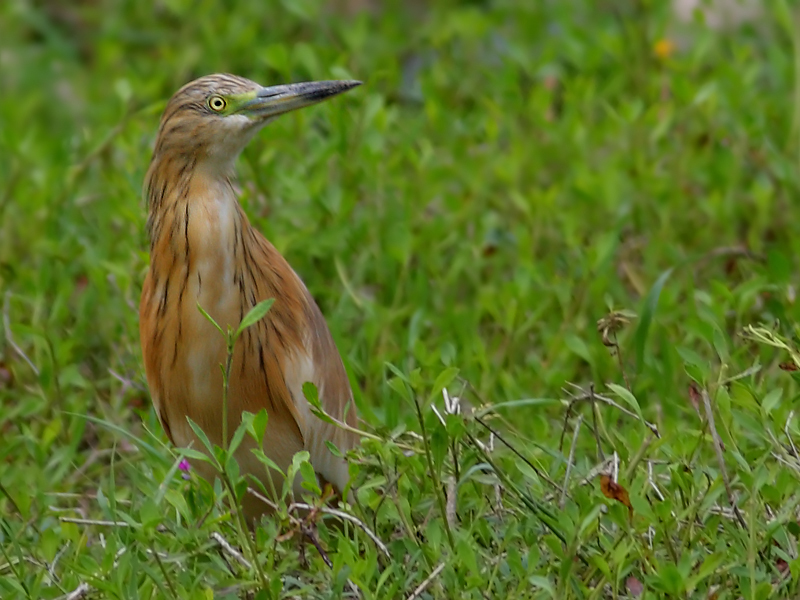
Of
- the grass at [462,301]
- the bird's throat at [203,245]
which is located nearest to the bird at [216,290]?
the bird's throat at [203,245]

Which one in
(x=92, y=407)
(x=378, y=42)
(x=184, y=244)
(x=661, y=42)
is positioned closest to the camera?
(x=184, y=244)

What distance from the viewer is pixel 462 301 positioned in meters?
4.15

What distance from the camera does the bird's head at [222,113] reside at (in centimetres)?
295

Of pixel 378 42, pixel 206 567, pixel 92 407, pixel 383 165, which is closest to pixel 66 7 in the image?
pixel 378 42

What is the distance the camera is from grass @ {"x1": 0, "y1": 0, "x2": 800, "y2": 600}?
244 centimetres

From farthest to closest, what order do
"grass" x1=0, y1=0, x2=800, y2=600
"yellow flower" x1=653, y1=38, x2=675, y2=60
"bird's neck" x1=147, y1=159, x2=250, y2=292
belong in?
"yellow flower" x1=653, y1=38, x2=675, y2=60 < "bird's neck" x1=147, y1=159, x2=250, y2=292 < "grass" x1=0, y1=0, x2=800, y2=600

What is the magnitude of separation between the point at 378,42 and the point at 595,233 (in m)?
1.71

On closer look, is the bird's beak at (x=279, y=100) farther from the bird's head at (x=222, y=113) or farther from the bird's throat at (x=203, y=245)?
the bird's throat at (x=203, y=245)

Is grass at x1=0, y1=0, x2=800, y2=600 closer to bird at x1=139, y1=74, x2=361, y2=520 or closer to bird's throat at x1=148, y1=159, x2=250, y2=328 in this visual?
bird at x1=139, y1=74, x2=361, y2=520

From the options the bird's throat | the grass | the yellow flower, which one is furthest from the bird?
the yellow flower

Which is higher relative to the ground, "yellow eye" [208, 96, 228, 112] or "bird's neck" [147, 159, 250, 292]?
"yellow eye" [208, 96, 228, 112]

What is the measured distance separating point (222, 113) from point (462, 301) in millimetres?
1382

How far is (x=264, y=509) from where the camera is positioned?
3.15m

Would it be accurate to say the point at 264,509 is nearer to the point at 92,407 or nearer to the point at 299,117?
the point at 92,407
